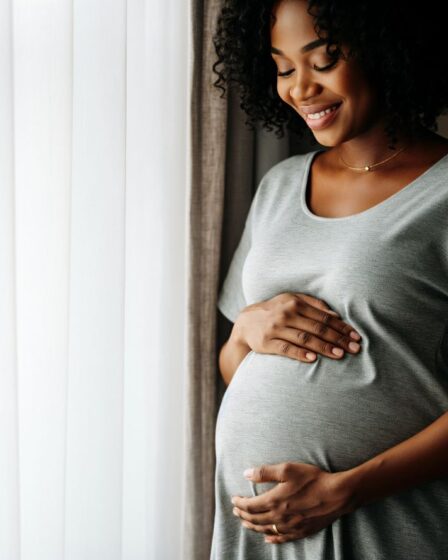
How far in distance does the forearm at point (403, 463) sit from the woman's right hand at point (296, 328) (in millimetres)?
168

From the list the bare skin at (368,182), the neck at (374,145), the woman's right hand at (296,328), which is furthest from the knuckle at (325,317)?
the neck at (374,145)

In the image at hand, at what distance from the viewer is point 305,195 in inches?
51.6

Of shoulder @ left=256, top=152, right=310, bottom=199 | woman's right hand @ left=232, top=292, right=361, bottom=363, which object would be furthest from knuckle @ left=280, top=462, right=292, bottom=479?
shoulder @ left=256, top=152, right=310, bottom=199

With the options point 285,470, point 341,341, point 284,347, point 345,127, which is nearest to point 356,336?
point 341,341

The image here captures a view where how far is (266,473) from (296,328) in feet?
0.80

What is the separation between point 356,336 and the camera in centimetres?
114

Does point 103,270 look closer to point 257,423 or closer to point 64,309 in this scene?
point 64,309

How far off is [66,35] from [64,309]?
48cm

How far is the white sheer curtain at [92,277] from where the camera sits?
1203mm

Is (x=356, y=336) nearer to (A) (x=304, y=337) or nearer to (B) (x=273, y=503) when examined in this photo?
(A) (x=304, y=337)

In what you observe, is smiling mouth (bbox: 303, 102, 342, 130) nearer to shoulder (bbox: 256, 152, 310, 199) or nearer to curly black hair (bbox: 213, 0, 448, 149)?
curly black hair (bbox: 213, 0, 448, 149)

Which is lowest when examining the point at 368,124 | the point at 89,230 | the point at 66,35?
the point at 89,230

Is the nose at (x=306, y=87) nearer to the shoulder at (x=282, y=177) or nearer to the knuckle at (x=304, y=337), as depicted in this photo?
the shoulder at (x=282, y=177)

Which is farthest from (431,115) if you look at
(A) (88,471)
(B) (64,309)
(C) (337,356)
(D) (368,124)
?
(A) (88,471)
